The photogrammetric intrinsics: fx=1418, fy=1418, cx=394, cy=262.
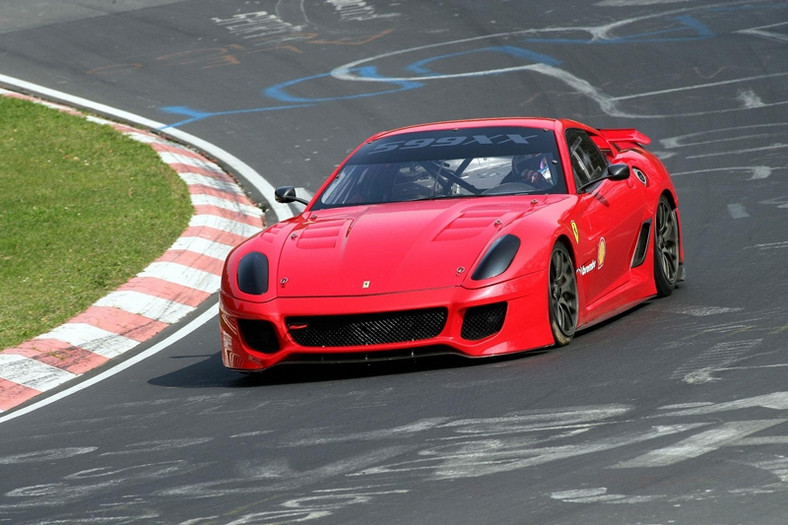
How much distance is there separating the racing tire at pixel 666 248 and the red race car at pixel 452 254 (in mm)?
16

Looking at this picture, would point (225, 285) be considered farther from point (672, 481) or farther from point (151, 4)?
point (151, 4)

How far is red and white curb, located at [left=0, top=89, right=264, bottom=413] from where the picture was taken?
8305 mm

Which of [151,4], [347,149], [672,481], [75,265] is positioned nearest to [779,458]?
[672,481]

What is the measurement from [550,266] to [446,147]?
1.44m

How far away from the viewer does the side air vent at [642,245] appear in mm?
8430

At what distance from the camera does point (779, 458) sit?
4691mm

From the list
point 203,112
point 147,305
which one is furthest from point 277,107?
point 147,305

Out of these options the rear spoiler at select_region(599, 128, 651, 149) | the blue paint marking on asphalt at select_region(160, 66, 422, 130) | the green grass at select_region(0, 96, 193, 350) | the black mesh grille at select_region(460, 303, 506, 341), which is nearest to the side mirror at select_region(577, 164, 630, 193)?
the black mesh grille at select_region(460, 303, 506, 341)

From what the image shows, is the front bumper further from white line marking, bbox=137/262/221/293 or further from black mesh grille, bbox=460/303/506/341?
white line marking, bbox=137/262/221/293

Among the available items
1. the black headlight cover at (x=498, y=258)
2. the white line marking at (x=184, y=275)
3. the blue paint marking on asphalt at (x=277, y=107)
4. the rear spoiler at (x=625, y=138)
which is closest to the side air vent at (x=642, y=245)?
the rear spoiler at (x=625, y=138)

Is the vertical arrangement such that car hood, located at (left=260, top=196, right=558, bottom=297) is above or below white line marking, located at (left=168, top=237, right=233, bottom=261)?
above

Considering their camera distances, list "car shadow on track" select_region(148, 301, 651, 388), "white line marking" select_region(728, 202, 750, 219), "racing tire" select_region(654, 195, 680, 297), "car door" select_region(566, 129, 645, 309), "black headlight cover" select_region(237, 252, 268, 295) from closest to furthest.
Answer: "car shadow on track" select_region(148, 301, 651, 388) < "black headlight cover" select_region(237, 252, 268, 295) < "car door" select_region(566, 129, 645, 309) < "racing tire" select_region(654, 195, 680, 297) < "white line marking" select_region(728, 202, 750, 219)

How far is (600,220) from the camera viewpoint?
7.93 m

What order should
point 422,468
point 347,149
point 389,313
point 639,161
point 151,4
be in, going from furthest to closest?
point 151,4
point 347,149
point 639,161
point 389,313
point 422,468
